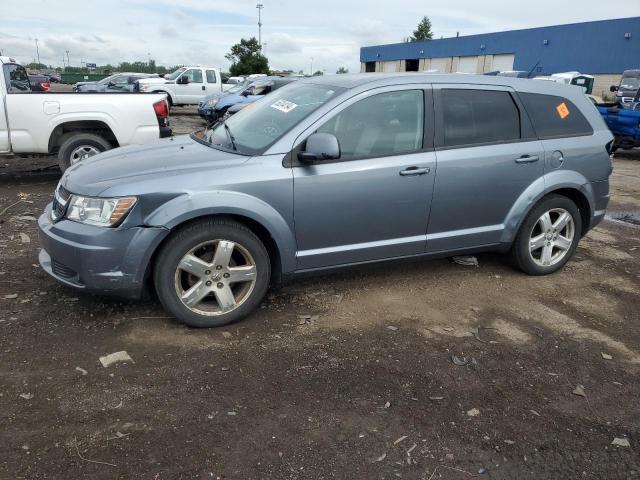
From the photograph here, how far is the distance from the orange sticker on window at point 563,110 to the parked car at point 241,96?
12.9m

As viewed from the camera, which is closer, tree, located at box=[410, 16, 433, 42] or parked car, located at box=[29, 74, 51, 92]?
parked car, located at box=[29, 74, 51, 92]

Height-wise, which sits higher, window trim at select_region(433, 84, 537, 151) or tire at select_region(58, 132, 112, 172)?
window trim at select_region(433, 84, 537, 151)

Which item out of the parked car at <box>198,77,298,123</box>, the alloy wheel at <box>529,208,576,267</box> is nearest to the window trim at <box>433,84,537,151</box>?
the alloy wheel at <box>529,208,576,267</box>

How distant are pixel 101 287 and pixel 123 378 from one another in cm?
67

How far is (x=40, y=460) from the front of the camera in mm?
2480

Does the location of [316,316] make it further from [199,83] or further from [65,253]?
[199,83]

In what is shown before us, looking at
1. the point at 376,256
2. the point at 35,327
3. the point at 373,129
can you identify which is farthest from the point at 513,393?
the point at 35,327

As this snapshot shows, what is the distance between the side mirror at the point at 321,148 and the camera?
3.64 metres

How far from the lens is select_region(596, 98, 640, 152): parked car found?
1295 centimetres

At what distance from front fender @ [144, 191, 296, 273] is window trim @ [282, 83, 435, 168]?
38 centimetres

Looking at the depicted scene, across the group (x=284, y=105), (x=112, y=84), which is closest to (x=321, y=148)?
(x=284, y=105)

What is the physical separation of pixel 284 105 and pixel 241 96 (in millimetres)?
13426

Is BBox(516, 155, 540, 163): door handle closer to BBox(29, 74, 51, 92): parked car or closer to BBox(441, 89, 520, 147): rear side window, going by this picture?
BBox(441, 89, 520, 147): rear side window

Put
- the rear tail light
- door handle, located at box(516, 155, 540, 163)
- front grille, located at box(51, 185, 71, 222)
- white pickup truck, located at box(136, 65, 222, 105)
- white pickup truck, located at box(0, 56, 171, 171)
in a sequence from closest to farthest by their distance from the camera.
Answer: front grille, located at box(51, 185, 71, 222) → door handle, located at box(516, 155, 540, 163) → white pickup truck, located at box(0, 56, 171, 171) → the rear tail light → white pickup truck, located at box(136, 65, 222, 105)
